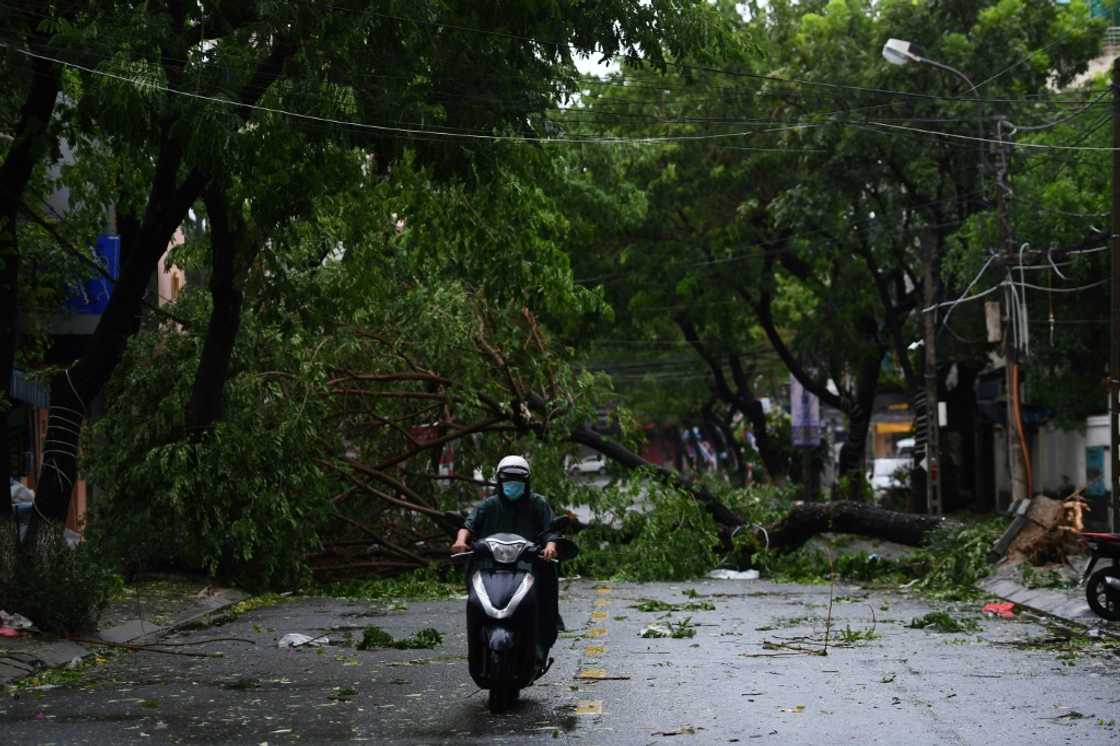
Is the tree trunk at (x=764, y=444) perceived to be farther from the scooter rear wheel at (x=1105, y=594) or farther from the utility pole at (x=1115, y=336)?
the scooter rear wheel at (x=1105, y=594)

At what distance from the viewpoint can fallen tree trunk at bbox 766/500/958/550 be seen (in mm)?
25266

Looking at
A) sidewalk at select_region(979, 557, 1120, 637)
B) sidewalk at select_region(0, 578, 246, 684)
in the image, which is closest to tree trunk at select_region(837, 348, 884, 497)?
sidewalk at select_region(979, 557, 1120, 637)

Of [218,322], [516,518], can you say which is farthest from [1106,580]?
[218,322]

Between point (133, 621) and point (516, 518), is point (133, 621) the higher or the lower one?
the lower one

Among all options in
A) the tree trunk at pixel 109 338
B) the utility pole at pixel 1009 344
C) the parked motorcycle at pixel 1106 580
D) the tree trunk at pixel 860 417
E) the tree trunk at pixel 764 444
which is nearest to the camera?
the tree trunk at pixel 109 338

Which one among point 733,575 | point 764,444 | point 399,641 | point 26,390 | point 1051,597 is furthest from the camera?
point 764,444

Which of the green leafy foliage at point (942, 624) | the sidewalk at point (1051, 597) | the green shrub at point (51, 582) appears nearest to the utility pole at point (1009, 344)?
the sidewalk at point (1051, 597)

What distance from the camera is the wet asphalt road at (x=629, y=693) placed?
9.01 metres

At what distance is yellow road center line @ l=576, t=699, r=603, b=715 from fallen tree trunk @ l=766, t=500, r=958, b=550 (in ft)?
50.8

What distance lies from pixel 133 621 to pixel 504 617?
7704mm

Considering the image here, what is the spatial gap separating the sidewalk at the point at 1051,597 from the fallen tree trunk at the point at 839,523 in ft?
10.2

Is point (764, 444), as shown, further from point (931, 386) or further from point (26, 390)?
point (26, 390)

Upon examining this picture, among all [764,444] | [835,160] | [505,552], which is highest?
[835,160]

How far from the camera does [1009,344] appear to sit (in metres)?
27.9
